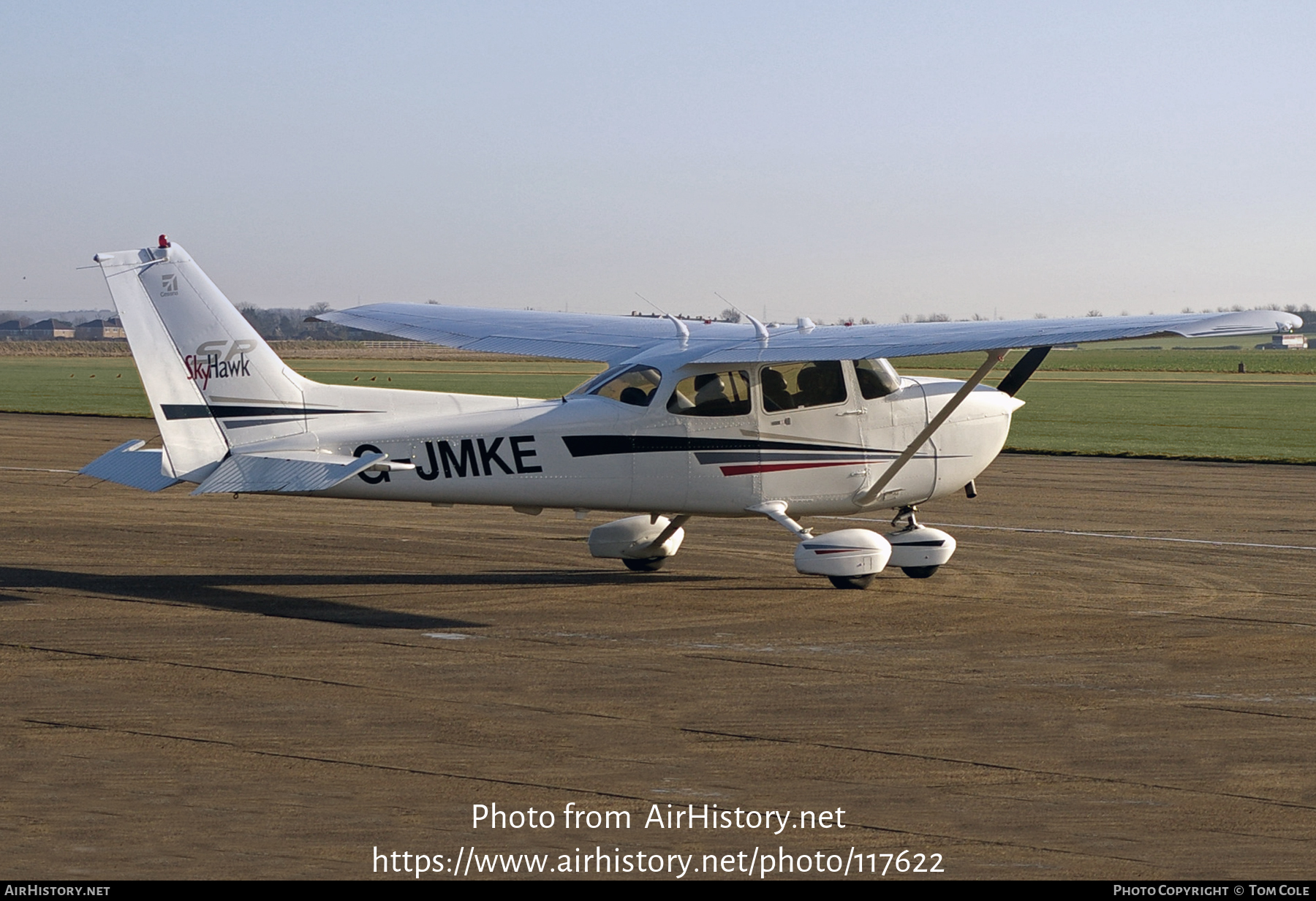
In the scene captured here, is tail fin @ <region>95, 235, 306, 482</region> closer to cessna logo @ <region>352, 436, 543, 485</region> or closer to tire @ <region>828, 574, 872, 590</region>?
cessna logo @ <region>352, 436, 543, 485</region>

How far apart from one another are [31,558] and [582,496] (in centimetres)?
665

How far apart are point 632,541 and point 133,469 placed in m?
4.88

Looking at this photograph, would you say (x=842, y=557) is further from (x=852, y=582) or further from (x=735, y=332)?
(x=735, y=332)

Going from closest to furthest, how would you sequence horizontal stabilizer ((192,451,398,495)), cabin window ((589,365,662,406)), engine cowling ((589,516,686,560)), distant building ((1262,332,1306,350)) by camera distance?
horizontal stabilizer ((192,451,398,495)), cabin window ((589,365,662,406)), engine cowling ((589,516,686,560)), distant building ((1262,332,1306,350))

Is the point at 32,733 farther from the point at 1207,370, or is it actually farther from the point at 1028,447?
the point at 1207,370

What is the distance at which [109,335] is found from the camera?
152125 millimetres

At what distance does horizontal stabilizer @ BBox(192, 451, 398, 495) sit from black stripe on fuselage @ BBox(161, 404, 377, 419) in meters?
0.43

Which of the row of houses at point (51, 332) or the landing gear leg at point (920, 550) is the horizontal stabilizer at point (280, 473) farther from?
the row of houses at point (51, 332)

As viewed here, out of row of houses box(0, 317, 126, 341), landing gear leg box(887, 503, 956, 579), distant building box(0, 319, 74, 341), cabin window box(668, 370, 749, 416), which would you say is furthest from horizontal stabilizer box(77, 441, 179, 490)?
distant building box(0, 319, 74, 341)

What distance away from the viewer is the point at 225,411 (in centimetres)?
1242

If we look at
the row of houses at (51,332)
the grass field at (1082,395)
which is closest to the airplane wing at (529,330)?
the grass field at (1082,395)

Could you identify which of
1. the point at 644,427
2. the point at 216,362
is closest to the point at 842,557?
the point at 644,427

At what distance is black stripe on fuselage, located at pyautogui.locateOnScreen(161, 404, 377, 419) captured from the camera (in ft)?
40.5

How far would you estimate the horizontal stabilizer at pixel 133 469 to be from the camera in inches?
483
